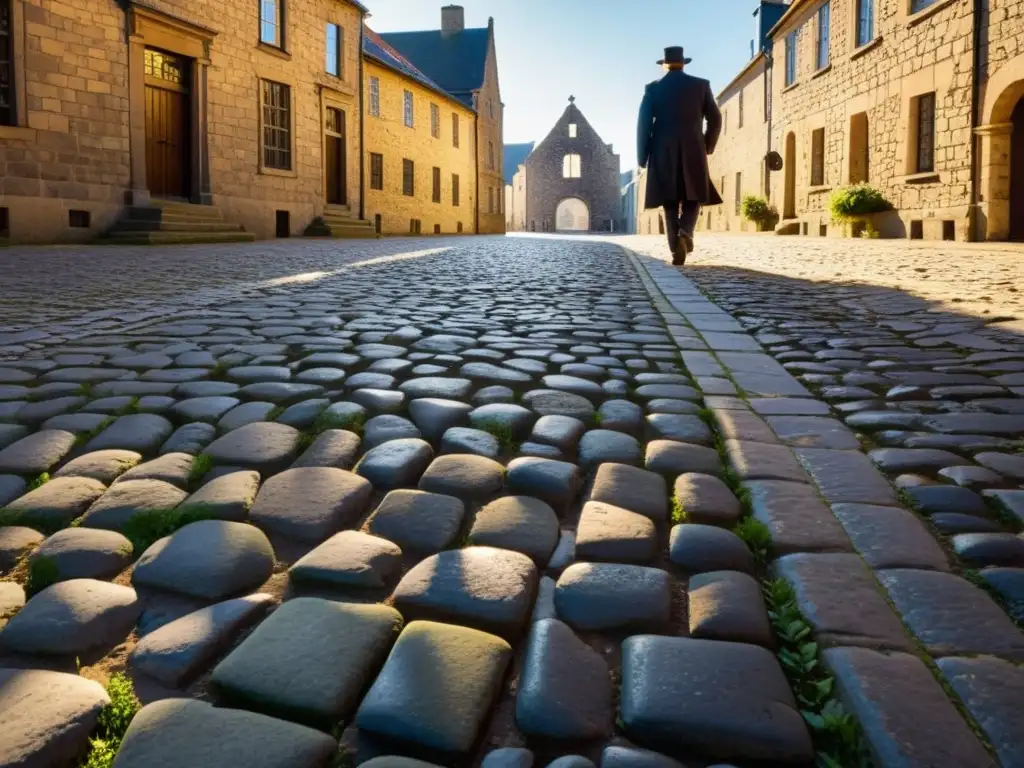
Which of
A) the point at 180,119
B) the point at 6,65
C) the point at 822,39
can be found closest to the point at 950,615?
the point at 6,65

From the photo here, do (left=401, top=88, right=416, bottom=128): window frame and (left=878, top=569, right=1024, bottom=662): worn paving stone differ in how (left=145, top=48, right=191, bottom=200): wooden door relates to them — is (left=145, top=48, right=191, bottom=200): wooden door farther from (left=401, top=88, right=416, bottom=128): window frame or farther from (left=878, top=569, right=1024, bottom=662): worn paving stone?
(left=878, top=569, right=1024, bottom=662): worn paving stone

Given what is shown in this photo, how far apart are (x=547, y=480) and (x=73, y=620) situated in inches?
41.3

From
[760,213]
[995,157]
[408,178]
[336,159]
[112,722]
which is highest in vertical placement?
[408,178]

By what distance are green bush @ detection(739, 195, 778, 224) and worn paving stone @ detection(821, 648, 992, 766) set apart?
2541 centimetres

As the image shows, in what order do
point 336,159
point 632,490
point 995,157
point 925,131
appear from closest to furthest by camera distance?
point 632,490 < point 995,157 < point 925,131 < point 336,159

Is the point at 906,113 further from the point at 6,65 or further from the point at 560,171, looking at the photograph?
the point at 560,171

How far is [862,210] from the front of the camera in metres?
17.0

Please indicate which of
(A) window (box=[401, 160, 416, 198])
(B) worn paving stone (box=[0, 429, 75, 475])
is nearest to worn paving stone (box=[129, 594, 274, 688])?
(B) worn paving stone (box=[0, 429, 75, 475])

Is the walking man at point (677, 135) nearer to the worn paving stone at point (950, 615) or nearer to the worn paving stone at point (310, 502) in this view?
the worn paving stone at point (310, 502)

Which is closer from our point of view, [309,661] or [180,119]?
[309,661]

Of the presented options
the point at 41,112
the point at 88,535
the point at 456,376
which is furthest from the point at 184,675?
the point at 41,112

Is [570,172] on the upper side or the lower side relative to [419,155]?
upper

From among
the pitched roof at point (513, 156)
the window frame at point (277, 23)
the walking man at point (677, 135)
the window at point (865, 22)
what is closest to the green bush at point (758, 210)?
the window at point (865, 22)

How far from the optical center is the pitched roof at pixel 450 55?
34.6 metres
